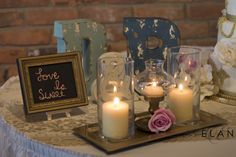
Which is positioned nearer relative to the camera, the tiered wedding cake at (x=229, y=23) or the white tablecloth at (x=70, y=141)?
the white tablecloth at (x=70, y=141)

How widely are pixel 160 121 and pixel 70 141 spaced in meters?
0.22

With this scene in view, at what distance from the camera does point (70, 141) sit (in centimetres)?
107

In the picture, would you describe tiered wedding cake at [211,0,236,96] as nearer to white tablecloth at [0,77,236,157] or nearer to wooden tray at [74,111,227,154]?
white tablecloth at [0,77,236,157]

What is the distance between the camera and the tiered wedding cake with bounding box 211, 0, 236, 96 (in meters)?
1.31

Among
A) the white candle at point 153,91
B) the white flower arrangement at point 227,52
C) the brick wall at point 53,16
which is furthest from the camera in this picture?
the brick wall at point 53,16

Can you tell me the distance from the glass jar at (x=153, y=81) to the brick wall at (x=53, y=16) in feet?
3.39

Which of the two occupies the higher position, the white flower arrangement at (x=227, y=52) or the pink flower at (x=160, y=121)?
the white flower arrangement at (x=227, y=52)

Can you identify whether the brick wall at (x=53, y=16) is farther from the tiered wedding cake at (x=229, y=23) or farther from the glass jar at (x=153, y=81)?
the glass jar at (x=153, y=81)

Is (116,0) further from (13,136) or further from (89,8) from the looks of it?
(13,136)

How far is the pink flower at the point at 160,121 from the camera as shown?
3.58 feet

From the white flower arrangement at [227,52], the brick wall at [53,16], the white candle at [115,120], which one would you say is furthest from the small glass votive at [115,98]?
the brick wall at [53,16]

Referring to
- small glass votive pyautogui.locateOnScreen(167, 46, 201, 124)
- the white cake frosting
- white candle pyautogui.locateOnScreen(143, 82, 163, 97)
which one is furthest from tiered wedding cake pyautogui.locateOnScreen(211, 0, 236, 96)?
white candle pyautogui.locateOnScreen(143, 82, 163, 97)

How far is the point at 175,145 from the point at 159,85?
21 centimetres

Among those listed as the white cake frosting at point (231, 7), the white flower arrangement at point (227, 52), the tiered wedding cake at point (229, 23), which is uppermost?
the white cake frosting at point (231, 7)
